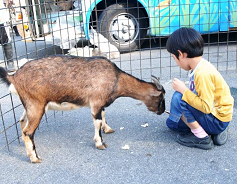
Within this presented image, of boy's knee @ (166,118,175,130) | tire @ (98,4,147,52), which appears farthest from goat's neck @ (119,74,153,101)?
tire @ (98,4,147,52)

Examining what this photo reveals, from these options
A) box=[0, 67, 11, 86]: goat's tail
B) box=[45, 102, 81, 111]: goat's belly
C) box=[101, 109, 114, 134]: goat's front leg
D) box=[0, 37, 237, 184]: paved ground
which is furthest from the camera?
box=[101, 109, 114, 134]: goat's front leg

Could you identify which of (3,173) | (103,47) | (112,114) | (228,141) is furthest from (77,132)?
(103,47)

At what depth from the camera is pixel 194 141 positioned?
3523 millimetres

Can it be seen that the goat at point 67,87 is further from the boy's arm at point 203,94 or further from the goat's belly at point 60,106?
the boy's arm at point 203,94

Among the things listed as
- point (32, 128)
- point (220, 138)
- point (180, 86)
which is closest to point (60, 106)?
point (32, 128)

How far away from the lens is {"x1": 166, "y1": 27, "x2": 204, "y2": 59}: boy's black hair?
10.1ft

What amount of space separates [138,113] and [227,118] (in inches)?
57.7

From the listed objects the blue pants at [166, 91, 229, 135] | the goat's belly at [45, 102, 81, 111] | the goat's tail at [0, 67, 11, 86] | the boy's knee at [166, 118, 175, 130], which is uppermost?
the goat's tail at [0, 67, 11, 86]

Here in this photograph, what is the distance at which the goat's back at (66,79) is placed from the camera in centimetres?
330

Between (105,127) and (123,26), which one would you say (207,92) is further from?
(123,26)

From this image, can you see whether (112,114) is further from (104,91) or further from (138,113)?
(104,91)

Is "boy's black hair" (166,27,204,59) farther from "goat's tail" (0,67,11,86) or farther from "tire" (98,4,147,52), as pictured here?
"tire" (98,4,147,52)

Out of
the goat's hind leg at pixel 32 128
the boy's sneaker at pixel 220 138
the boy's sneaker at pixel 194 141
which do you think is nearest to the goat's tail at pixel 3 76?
the goat's hind leg at pixel 32 128

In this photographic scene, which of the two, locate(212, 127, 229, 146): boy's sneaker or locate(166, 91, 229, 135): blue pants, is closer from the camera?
locate(166, 91, 229, 135): blue pants
